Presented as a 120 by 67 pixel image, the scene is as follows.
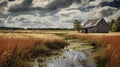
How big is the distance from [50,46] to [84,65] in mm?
8143

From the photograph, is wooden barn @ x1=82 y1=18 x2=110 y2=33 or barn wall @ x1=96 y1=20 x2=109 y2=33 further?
barn wall @ x1=96 y1=20 x2=109 y2=33

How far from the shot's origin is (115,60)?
804cm

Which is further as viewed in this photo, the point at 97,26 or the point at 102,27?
the point at 102,27

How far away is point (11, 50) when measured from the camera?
8.86 metres

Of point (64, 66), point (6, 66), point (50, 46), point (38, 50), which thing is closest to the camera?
point (6, 66)

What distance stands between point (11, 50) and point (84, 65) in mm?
3028

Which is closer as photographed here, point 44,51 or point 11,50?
point 11,50

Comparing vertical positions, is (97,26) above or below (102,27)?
above

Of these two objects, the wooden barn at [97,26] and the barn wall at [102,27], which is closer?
the wooden barn at [97,26]

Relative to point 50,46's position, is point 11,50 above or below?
Result: above

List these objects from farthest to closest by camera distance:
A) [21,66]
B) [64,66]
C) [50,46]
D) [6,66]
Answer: [50,46], [64,66], [21,66], [6,66]

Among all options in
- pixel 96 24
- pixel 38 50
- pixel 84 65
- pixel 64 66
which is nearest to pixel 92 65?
pixel 84 65

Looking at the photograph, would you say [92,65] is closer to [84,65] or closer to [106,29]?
[84,65]

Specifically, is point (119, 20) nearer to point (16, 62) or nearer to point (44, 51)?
point (44, 51)
